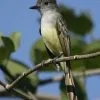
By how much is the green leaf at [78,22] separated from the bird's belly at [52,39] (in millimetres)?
137

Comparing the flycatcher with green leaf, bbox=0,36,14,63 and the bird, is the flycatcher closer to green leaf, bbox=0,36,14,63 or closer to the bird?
the bird

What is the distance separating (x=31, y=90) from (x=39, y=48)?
252 millimetres

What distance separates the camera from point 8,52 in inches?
69.7

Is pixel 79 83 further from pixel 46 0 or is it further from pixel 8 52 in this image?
pixel 46 0

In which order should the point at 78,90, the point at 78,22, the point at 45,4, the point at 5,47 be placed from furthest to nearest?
1. the point at 45,4
2. the point at 78,22
3. the point at 78,90
4. the point at 5,47

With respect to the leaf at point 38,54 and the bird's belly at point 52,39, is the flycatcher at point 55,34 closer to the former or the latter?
the bird's belly at point 52,39

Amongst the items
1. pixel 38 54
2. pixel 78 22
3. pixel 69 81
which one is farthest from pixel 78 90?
Result: pixel 78 22

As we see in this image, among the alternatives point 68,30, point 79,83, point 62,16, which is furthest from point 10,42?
point 62,16

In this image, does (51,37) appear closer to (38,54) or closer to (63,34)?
(63,34)

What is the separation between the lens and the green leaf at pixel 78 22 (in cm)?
227

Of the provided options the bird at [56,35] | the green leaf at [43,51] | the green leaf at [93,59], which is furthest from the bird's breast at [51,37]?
the green leaf at [93,59]

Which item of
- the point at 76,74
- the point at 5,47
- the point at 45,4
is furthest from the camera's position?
the point at 45,4

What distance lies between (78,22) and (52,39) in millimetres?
218

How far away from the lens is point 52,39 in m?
2.37
